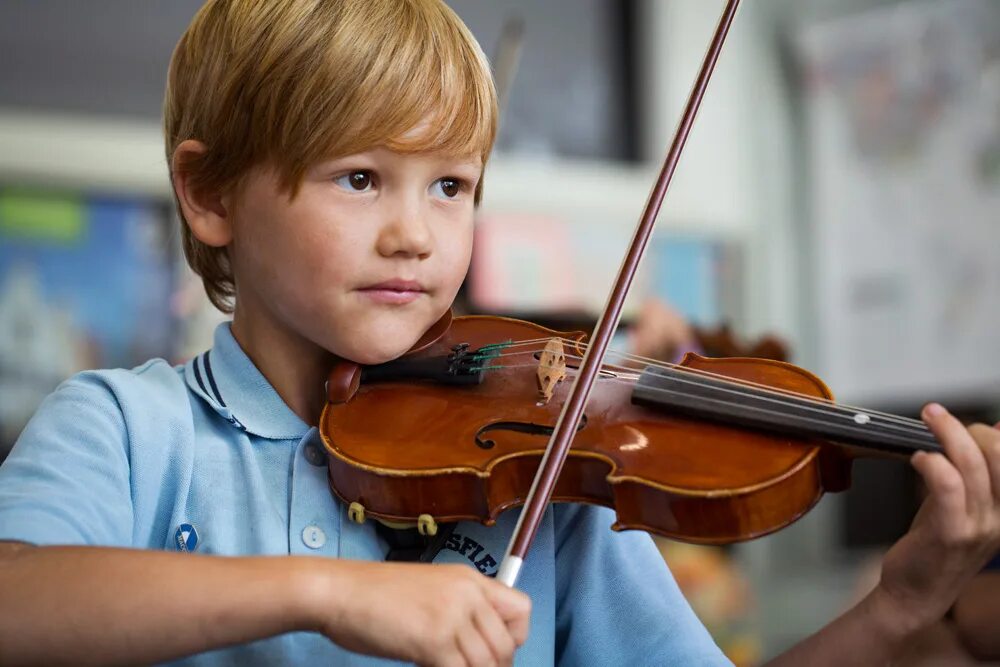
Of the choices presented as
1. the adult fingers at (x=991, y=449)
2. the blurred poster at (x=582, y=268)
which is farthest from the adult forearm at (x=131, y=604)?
the blurred poster at (x=582, y=268)

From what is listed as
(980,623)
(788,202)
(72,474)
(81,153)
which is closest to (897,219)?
(788,202)

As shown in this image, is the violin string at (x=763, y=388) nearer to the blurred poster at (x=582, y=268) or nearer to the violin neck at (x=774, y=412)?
the violin neck at (x=774, y=412)

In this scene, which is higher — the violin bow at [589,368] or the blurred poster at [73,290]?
the violin bow at [589,368]

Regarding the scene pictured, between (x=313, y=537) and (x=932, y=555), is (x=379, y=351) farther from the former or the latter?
(x=932, y=555)

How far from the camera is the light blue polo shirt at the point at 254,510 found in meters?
0.70

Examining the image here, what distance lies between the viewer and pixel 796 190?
10.6 ft

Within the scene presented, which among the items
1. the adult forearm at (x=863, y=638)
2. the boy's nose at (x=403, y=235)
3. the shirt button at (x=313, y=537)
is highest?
the boy's nose at (x=403, y=235)

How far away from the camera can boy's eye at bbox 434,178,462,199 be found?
79 cm

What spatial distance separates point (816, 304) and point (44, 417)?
2.81 metres

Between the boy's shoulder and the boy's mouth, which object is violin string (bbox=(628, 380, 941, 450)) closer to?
the boy's mouth

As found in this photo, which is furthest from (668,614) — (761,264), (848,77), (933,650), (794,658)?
(848,77)

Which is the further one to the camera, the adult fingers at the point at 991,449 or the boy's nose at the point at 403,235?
the boy's nose at the point at 403,235

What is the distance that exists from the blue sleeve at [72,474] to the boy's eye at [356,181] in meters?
0.23

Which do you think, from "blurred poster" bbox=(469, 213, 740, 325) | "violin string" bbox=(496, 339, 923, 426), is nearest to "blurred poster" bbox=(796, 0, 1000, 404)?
"blurred poster" bbox=(469, 213, 740, 325)
